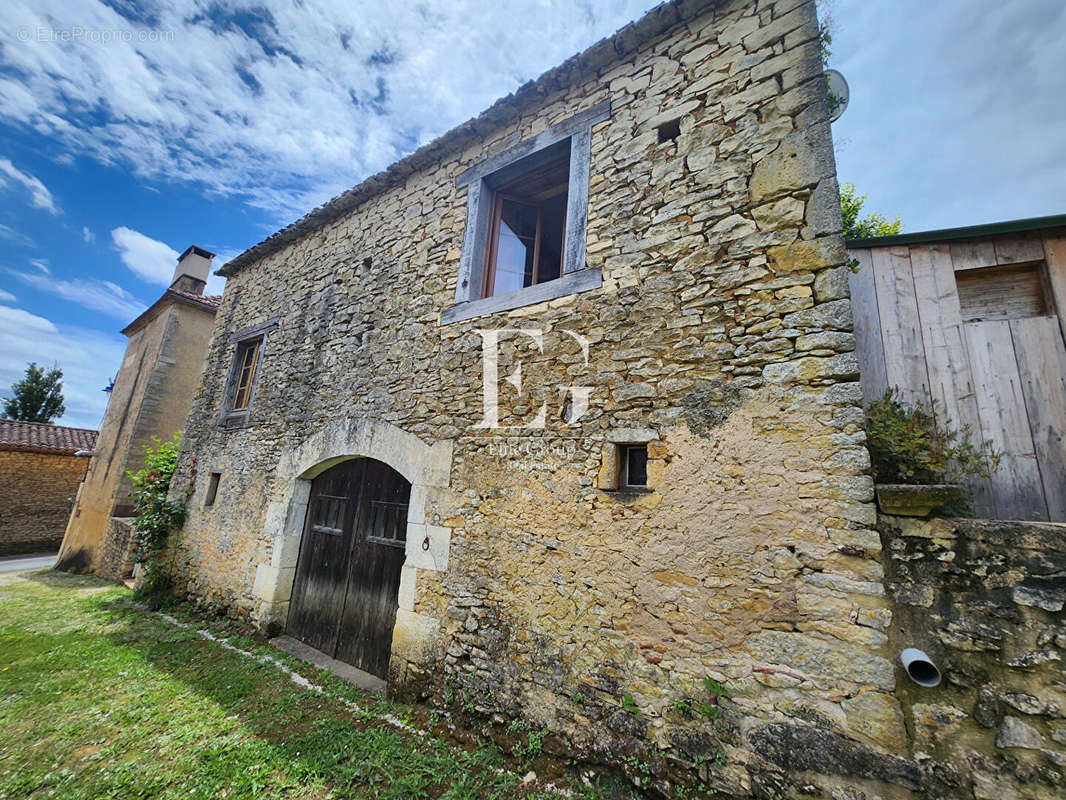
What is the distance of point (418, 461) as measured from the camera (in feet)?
12.9

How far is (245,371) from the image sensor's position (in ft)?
22.1

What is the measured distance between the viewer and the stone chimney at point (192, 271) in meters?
11.0

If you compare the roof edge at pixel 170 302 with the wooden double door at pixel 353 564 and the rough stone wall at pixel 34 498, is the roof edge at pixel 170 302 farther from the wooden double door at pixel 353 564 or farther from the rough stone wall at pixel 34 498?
the wooden double door at pixel 353 564

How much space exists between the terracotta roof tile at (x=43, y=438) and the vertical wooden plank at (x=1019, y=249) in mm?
20369

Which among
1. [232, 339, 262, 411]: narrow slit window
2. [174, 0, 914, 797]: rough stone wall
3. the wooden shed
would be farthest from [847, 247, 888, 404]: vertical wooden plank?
[232, 339, 262, 411]: narrow slit window

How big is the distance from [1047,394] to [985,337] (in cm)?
43

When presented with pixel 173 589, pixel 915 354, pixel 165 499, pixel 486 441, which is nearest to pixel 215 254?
pixel 165 499

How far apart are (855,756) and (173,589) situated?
8.24 metres

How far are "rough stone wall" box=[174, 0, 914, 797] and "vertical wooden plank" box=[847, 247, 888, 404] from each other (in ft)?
1.93

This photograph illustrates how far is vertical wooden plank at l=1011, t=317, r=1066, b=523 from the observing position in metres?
2.25

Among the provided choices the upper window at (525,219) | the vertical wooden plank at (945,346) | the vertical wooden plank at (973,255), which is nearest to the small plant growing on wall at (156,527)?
the upper window at (525,219)

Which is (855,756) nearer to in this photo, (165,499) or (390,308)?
(390,308)

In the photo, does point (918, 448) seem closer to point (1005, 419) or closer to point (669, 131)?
point (1005, 419)

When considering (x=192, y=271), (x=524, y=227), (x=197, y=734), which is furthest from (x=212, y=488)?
(x=192, y=271)
